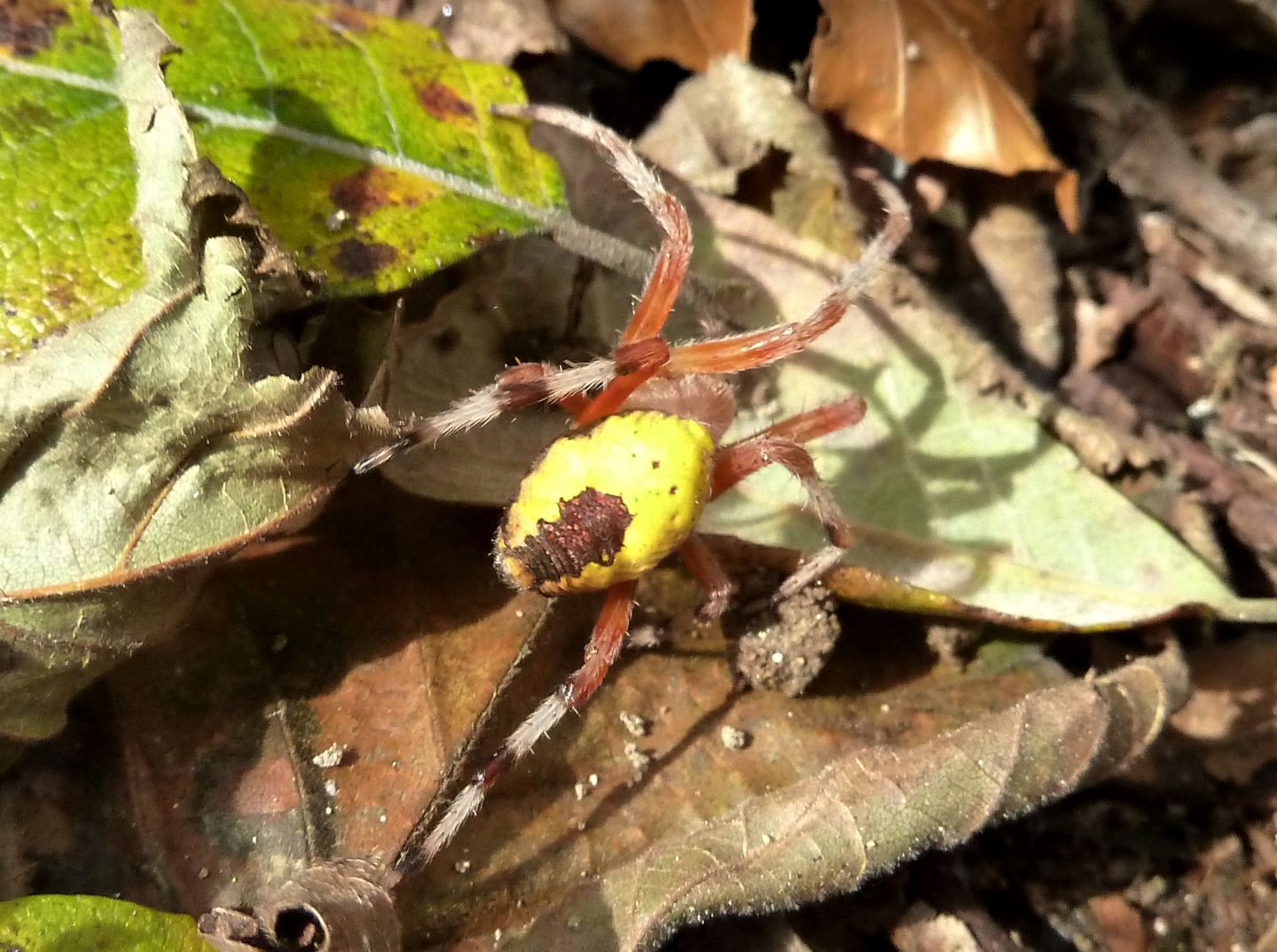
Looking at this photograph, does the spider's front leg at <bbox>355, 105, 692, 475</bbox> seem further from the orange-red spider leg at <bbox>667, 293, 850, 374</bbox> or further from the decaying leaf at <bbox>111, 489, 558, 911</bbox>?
the decaying leaf at <bbox>111, 489, 558, 911</bbox>

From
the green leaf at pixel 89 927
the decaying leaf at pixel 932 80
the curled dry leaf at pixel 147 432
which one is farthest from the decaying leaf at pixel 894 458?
the green leaf at pixel 89 927

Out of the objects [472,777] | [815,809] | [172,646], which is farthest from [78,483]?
[815,809]

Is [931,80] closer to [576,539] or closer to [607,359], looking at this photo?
[607,359]

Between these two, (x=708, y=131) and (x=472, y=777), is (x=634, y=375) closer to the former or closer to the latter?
(x=708, y=131)

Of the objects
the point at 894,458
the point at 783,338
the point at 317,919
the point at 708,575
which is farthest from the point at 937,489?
the point at 317,919

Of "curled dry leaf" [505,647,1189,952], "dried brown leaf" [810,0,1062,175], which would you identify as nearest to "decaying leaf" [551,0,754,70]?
"dried brown leaf" [810,0,1062,175]

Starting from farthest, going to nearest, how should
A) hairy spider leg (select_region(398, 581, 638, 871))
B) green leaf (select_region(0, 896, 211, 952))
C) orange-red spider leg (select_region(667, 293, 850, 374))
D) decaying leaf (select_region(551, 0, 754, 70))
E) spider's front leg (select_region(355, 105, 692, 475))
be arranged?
decaying leaf (select_region(551, 0, 754, 70)), orange-red spider leg (select_region(667, 293, 850, 374)), spider's front leg (select_region(355, 105, 692, 475)), hairy spider leg (select_region(398, 581, 638, 871)), green leaf (select_region(0, 896, 211, 952))
